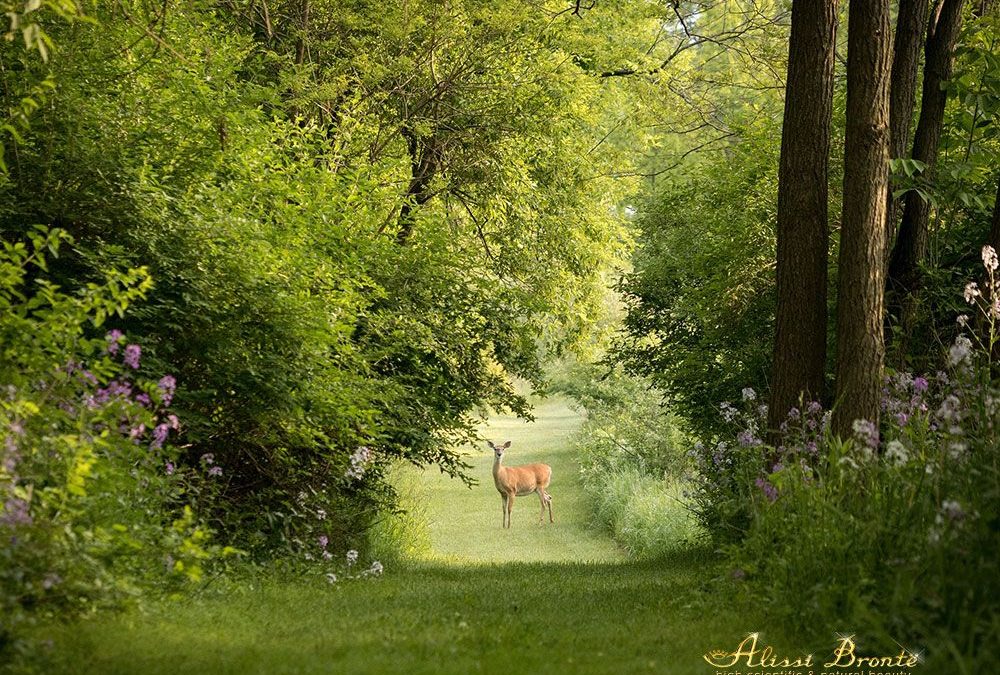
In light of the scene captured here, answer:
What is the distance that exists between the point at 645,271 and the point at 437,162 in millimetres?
4141

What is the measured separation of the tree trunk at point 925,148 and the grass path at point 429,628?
12.1 ft

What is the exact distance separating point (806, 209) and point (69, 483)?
22.1ft

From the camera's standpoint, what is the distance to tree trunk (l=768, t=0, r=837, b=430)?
998 centimetres

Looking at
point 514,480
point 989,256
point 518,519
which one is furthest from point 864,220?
point 518,519

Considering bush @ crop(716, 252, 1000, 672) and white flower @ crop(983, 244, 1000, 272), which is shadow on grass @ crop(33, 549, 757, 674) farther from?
white flower @ crop(983, 244, 1000, 272)

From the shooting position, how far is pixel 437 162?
1928 centimetres

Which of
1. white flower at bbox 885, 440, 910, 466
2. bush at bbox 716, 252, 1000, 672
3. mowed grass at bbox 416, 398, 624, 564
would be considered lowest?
mowed grass at bbox 416, 398, 624, 564

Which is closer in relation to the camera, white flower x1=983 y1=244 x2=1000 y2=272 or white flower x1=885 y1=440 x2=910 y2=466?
white flower x1=885 y1=440 x2=910 y2=466

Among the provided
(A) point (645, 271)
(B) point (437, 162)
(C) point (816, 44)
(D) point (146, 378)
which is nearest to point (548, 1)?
(B) point (437, 162)

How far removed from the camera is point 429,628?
7.01 meters

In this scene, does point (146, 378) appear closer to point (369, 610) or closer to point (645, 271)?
point (369, 610)

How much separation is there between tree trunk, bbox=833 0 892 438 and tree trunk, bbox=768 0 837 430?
41 centimetres

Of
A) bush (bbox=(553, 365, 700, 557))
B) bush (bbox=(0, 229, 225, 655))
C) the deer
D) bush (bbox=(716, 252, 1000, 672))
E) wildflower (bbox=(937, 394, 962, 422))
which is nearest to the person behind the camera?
bush (bbox=(716, 252, 1000, 672))

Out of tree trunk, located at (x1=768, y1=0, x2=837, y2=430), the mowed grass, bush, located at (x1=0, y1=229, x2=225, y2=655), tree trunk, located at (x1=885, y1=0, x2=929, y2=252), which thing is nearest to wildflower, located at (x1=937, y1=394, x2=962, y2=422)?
tree trunk, located at (x1=768, y1=0, x2=837, y2=430)
